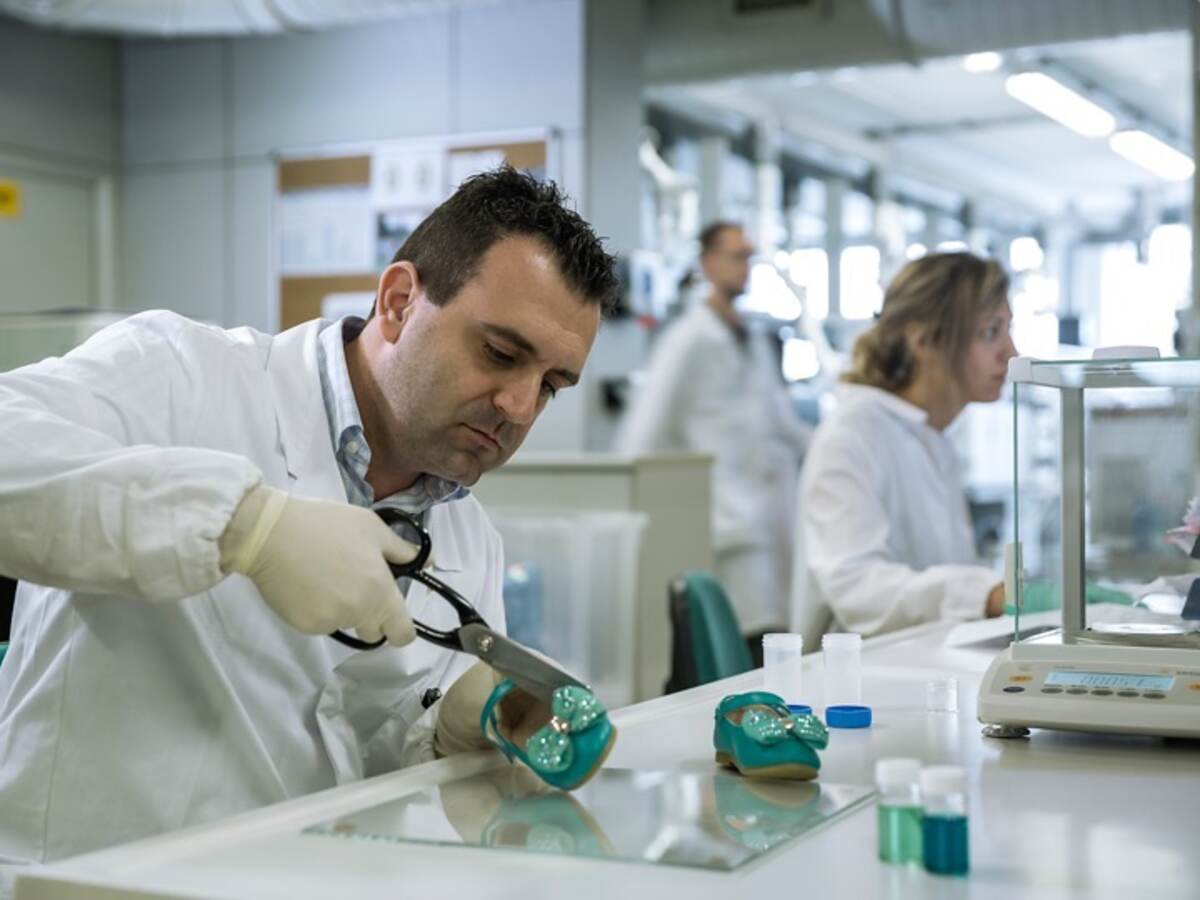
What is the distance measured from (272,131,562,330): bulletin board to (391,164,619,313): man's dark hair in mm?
4002

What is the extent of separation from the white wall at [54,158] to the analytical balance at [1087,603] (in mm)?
4937

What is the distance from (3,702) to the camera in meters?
1.42

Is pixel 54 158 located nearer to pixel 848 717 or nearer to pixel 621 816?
pixel 848 717

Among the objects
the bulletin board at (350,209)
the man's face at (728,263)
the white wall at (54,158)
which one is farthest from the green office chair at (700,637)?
the white wall at (54,158)

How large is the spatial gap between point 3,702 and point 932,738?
0.89 metres

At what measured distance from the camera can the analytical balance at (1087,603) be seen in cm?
135

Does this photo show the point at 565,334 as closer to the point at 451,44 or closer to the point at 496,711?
the point at 496,711

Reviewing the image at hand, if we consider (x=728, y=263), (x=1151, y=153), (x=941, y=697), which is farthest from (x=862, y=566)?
(x=1151, y=153)

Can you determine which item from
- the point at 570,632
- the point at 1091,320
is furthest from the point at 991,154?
the point at 570,632

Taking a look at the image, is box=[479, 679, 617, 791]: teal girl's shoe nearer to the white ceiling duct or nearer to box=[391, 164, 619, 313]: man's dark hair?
box=[391, 164, 619, 313]: man's dark hair

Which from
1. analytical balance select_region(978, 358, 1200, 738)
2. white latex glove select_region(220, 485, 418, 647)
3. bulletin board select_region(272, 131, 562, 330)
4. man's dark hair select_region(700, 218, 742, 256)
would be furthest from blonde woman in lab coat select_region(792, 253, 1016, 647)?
bulletin board select_region(272, 131, 562, 330)

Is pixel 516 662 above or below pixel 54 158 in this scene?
below

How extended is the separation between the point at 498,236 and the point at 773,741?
23.6 inches

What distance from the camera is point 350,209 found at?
18.9ft
